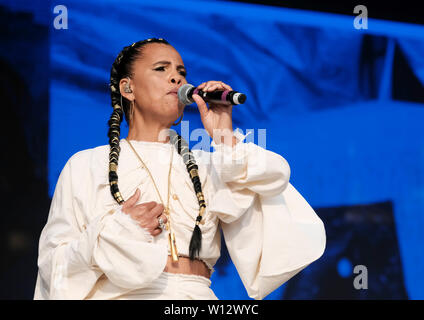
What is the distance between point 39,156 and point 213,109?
1.19 metres

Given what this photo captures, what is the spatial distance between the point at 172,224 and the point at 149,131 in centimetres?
42

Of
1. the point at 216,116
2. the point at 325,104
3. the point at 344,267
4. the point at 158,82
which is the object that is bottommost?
the point at 344,267

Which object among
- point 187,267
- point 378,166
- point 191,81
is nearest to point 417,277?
point 378,166

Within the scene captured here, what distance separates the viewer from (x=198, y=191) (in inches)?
84.4

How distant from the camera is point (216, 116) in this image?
201 centimetres

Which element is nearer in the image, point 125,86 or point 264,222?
point 264,222

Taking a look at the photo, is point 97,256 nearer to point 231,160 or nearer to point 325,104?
point 231,160

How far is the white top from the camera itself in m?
1.87

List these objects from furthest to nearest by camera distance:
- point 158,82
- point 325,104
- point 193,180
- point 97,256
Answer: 1. point 325,104
2. point 158,82
3. point 193,180
4. point 97,256

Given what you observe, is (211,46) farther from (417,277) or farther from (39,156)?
(417,277)
